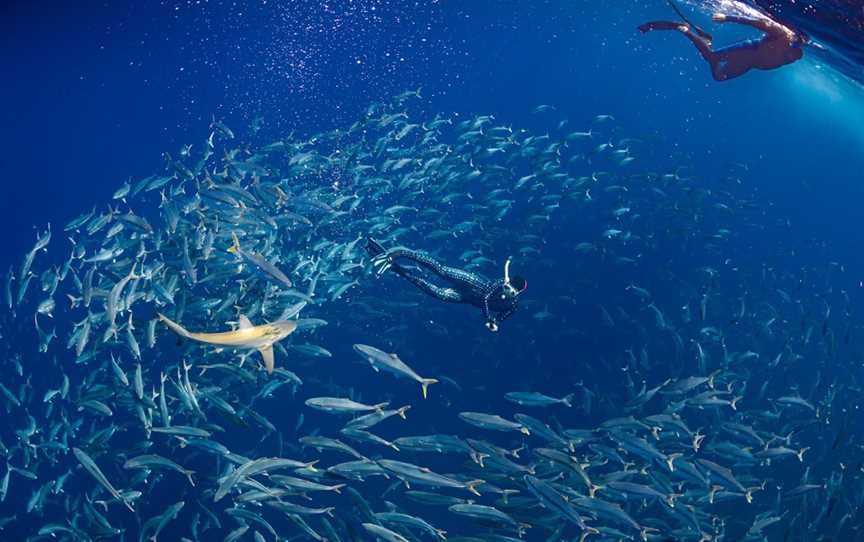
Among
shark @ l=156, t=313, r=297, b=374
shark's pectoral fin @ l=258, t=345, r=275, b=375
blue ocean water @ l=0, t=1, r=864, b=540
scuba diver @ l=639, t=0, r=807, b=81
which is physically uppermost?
scuba diver @ l=639, t=0, r=807, b=81

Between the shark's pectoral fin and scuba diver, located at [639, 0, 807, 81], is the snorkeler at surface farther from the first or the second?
the shark's pectoral fin

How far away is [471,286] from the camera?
6.95 metres

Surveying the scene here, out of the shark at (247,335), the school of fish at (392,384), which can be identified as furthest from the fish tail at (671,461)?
the shark at (247,335)

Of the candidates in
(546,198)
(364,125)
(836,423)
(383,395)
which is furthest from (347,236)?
(836,423)

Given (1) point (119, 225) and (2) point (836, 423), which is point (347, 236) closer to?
(1) point (119, 225)

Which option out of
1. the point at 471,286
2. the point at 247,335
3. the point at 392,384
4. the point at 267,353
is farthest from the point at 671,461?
the point at 392,384

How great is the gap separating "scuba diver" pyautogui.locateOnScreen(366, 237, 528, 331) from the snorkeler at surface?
5.29 m

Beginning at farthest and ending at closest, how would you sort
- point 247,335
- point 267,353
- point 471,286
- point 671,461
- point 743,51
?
point 743,51 → point 471,286 → point 671,461 → point 267,353 → point 247,335

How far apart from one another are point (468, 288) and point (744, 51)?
21.6ft

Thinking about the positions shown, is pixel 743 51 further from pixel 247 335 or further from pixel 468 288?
pixel 247 335

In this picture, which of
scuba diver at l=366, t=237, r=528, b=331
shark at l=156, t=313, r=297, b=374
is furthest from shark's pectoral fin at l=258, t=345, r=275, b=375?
scuba diver at l=366, t=237, r=528, b=331

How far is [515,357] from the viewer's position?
1260 centimetres

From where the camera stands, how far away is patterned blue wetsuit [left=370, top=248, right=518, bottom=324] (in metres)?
6.71

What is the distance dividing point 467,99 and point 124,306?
8685 cm
